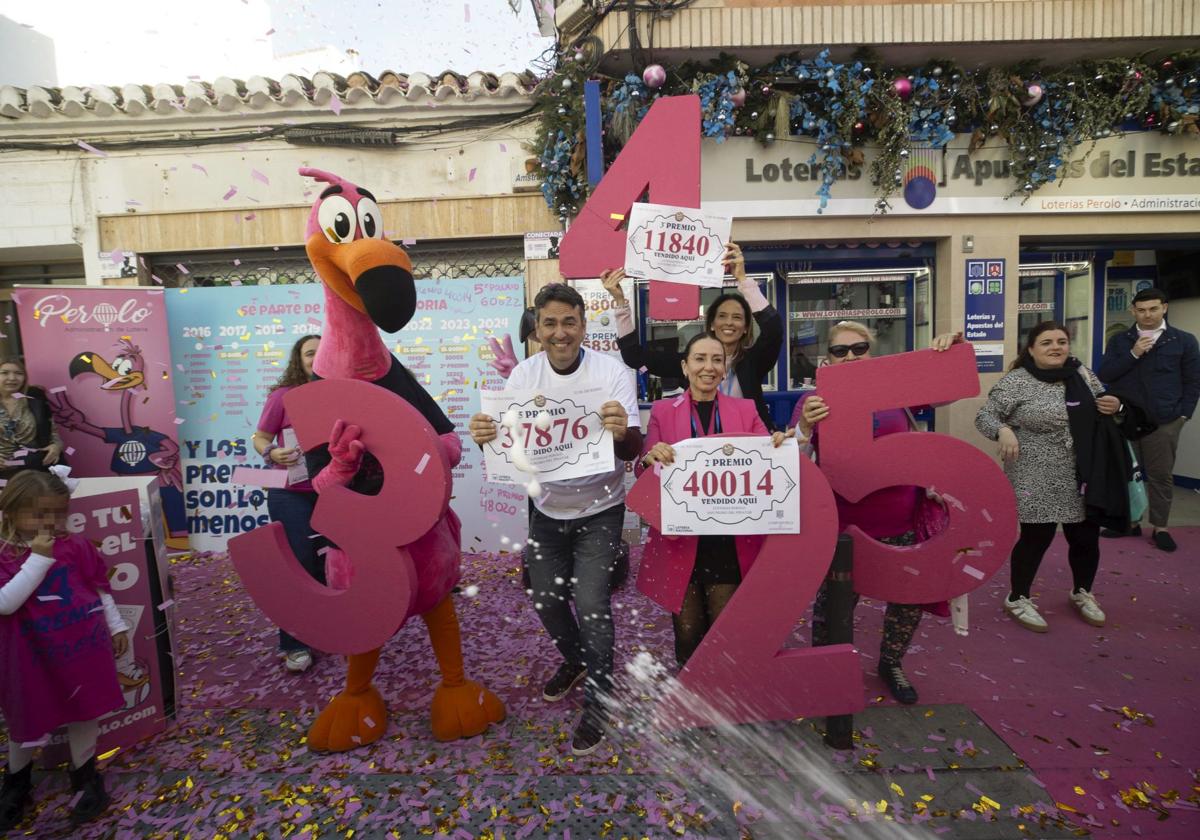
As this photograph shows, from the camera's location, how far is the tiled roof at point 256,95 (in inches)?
223

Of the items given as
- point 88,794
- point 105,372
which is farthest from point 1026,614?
point 105,372

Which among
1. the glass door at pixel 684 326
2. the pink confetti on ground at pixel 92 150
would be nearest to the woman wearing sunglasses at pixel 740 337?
the glass door at pixel 684 326

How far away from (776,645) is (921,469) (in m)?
0.92

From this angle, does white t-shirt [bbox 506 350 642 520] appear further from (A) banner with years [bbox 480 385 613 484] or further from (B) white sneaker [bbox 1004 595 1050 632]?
(B) white sneaker [bbox 1004 595 1050 632]

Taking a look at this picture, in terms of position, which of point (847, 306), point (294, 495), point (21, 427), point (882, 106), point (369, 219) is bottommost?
point (294, 495)

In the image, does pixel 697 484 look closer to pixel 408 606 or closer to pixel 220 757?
pixel 408 606

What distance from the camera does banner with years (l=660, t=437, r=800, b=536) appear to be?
2301 mm

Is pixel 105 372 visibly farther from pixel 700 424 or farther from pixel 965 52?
pixel 965 52

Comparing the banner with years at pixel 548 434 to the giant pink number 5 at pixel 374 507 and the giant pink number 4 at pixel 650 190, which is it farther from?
the giant pink number 4 at pixel 650 190

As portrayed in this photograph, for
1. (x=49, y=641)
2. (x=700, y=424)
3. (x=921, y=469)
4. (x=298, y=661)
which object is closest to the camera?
(x=49, y=641)

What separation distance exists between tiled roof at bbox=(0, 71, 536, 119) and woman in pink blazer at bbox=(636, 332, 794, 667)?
4.46m

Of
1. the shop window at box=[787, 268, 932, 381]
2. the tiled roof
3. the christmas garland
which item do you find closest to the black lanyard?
the christmas garland

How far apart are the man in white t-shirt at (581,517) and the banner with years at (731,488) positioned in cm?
28

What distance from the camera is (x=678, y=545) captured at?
2527 millimetres
